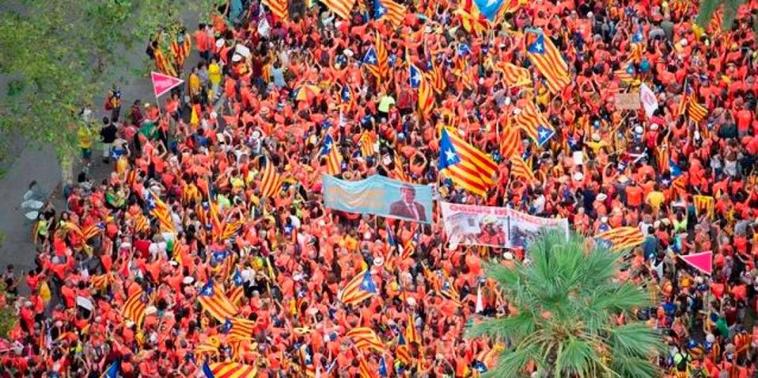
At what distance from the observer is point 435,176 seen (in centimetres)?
4528

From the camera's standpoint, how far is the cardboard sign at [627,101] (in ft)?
155

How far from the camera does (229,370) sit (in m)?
39.5

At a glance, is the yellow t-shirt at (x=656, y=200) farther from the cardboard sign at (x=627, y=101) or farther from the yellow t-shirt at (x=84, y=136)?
the yellow t-shirt at (x=84, y=136)

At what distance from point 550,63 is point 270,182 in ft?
24.3

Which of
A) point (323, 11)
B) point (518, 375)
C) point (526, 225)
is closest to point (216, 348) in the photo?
point (526, 225)

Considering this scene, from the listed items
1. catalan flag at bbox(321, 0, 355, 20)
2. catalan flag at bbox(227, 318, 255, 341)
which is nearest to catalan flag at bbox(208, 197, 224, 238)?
catalan flag at bbox(227, 318, 255, 341)

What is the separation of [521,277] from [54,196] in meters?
18.6

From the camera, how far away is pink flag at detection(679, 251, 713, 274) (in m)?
41.4

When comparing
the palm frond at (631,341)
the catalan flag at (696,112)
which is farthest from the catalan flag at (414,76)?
the palm frond at (631,341)

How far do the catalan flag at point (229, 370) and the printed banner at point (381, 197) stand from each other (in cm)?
591

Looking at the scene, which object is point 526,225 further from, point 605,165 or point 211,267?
point 211,267

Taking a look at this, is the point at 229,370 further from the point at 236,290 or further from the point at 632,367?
the point at 632,367

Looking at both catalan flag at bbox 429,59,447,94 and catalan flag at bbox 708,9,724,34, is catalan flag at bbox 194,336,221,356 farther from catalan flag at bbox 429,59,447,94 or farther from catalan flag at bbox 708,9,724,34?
catalan flag at bbox 708,9,724,34

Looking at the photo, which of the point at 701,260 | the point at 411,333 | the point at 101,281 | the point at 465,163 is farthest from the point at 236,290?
the point at 701,260
